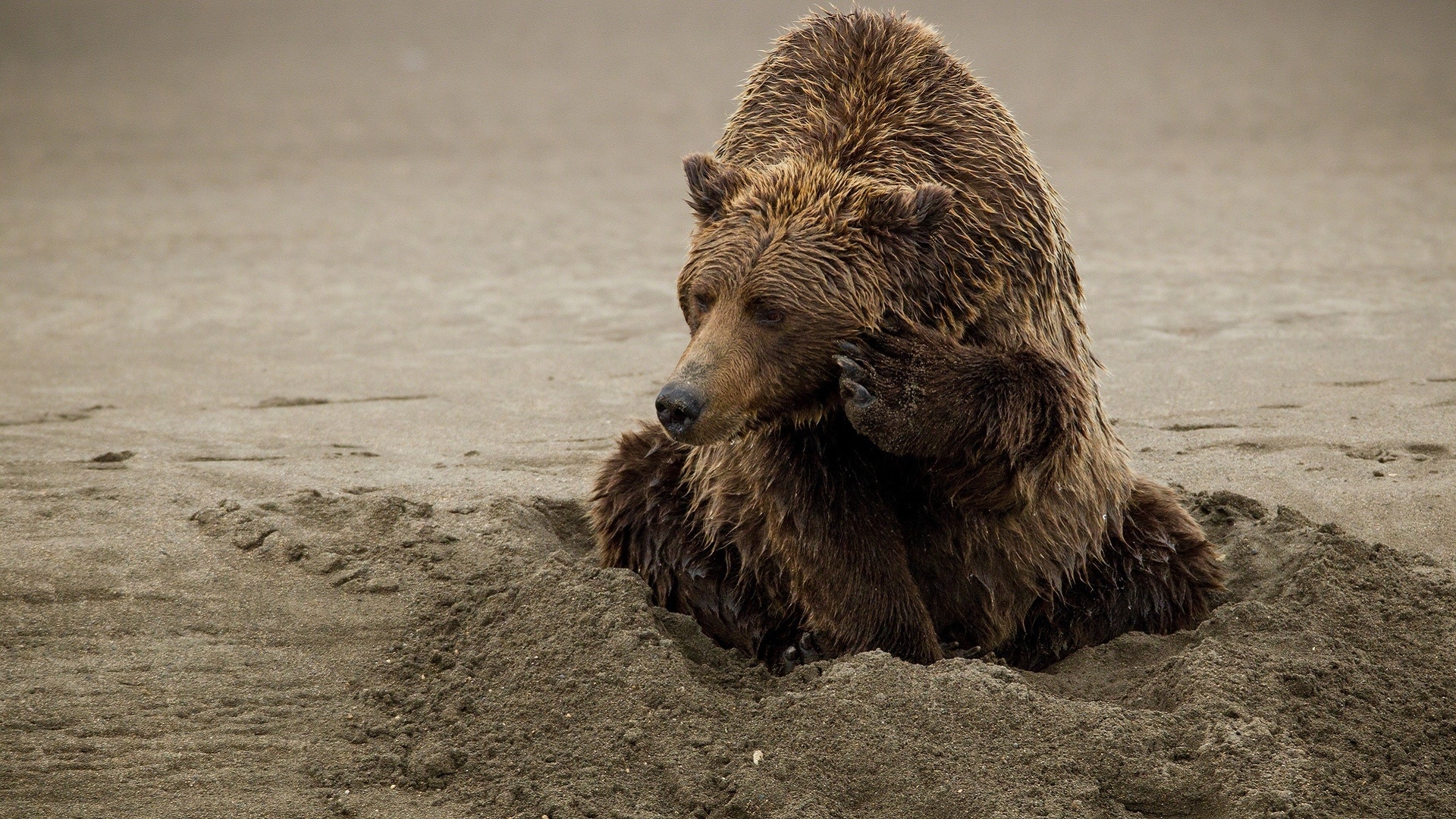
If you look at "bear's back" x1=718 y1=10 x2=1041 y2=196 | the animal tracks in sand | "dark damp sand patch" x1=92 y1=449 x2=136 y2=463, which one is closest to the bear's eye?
"bear's back" x1=718 y1=10 x2=1041 y2=196

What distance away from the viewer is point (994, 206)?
417cm

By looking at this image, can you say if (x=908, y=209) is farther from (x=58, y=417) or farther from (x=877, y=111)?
(x=58, y=417)

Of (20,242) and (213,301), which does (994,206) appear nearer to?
(213,301)

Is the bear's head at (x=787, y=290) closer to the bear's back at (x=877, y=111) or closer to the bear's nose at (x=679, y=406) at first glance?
the bear's nose at (x=679, y=406)

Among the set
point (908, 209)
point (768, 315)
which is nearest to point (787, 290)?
point (768, 315)

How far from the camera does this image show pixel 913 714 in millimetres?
3648

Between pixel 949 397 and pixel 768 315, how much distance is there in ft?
1.75

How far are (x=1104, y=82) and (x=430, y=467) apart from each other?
1239 cm

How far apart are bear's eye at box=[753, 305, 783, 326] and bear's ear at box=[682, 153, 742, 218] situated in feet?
1.39

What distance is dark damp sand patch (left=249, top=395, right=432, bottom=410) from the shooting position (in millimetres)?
7316

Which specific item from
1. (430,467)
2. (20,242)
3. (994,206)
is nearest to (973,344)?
(994,206)

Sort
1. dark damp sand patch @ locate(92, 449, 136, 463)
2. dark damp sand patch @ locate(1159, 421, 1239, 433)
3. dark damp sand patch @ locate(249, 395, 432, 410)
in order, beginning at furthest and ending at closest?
dark damp sand patch @ locate(249, 395, 432, 410), dark damp sand patch @ locate(1159, 421, 1239, 433), dark damp sand patch @ locate(92, 449, 136, 463)

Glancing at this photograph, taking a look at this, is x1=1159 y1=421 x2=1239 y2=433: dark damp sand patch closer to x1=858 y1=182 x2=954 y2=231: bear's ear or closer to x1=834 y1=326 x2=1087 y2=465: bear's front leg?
x1=834 y1=326 x2=1087 y2=465: bear's front leg

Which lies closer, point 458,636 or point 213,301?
point 458,636
